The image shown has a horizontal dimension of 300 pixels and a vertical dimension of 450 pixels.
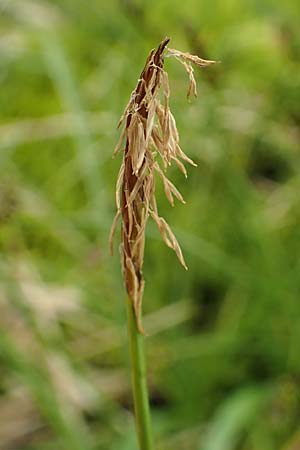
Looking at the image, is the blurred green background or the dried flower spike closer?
the dried flower spike

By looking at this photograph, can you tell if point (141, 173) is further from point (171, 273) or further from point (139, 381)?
point (171, 273)

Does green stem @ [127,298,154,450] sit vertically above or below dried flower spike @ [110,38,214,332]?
below

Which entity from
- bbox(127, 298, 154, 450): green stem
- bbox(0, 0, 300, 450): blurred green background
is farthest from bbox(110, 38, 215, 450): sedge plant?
bbox(0, 0, 300, 450): blurred green background

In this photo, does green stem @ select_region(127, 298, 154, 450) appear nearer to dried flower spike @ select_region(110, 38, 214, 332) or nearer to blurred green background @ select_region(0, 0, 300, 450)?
dried flower spike @ select_region(110, 38, 214, 332)

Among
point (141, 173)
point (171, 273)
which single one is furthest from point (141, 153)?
point (171, 273)

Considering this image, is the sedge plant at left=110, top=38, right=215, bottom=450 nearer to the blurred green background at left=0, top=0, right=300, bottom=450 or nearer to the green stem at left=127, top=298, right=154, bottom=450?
the green stem at left=127, top=298, right=154, bottom=450
